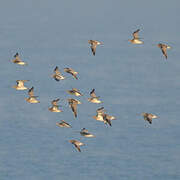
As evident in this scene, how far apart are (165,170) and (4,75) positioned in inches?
1623

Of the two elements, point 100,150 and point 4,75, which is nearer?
point 100,150

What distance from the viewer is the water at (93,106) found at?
95562mm

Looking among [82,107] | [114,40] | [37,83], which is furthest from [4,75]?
[114,40]

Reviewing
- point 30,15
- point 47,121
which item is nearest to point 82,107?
point 47,121

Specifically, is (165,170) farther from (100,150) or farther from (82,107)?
(82,107)

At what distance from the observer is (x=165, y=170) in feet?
308

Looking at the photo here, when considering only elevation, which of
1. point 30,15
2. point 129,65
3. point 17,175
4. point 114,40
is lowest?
point 17,175

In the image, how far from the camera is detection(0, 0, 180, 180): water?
95.6 meters

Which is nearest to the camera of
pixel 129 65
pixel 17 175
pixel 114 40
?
pixel 17 175

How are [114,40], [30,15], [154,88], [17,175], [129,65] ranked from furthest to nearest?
[30,15], [114,40], [129,65], [154,88], [17,175]

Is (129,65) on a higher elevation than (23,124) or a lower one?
higher

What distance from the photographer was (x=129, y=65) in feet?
445

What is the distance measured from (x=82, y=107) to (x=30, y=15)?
84385 millimetres

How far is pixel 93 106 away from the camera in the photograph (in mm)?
114312
